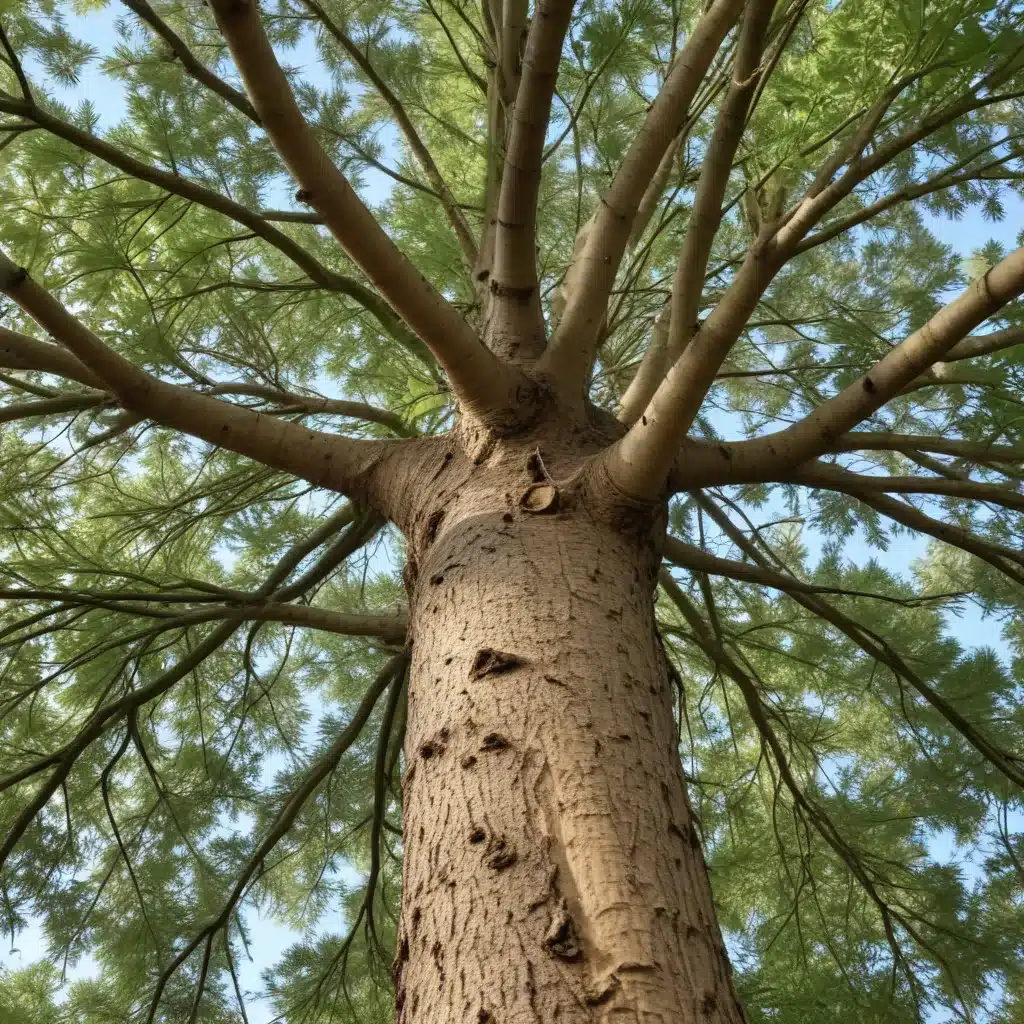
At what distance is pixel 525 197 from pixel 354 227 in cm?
50

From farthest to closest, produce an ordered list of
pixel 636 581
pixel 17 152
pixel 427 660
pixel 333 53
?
1. pixel 333 53
2. pixel 17 152
3. pixel 636 581
4. pixel 427 660

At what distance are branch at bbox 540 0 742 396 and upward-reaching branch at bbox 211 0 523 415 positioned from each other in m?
0.19

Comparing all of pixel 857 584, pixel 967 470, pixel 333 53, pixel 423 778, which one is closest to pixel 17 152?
pixel 333 53

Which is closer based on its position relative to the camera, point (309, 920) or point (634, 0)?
point (634, 0)

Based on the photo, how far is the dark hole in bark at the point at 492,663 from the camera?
→ 121 cm

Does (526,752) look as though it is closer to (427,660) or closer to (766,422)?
(427,660)

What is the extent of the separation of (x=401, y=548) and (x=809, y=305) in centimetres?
196

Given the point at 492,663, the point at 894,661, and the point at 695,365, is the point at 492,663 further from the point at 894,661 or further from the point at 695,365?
the point at 894,661

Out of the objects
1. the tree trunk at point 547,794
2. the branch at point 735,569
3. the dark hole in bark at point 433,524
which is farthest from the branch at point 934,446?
the dark hole in bark at point 433,524

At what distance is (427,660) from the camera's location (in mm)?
1367

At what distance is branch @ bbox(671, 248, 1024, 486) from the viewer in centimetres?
114

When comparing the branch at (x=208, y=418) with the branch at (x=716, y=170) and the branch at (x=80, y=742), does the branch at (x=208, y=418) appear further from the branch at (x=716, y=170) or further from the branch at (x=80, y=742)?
the branch at (x=716, y=170)

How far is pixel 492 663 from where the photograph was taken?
1224 millimetres

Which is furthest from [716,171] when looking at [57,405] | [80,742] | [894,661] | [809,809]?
[80,742]
